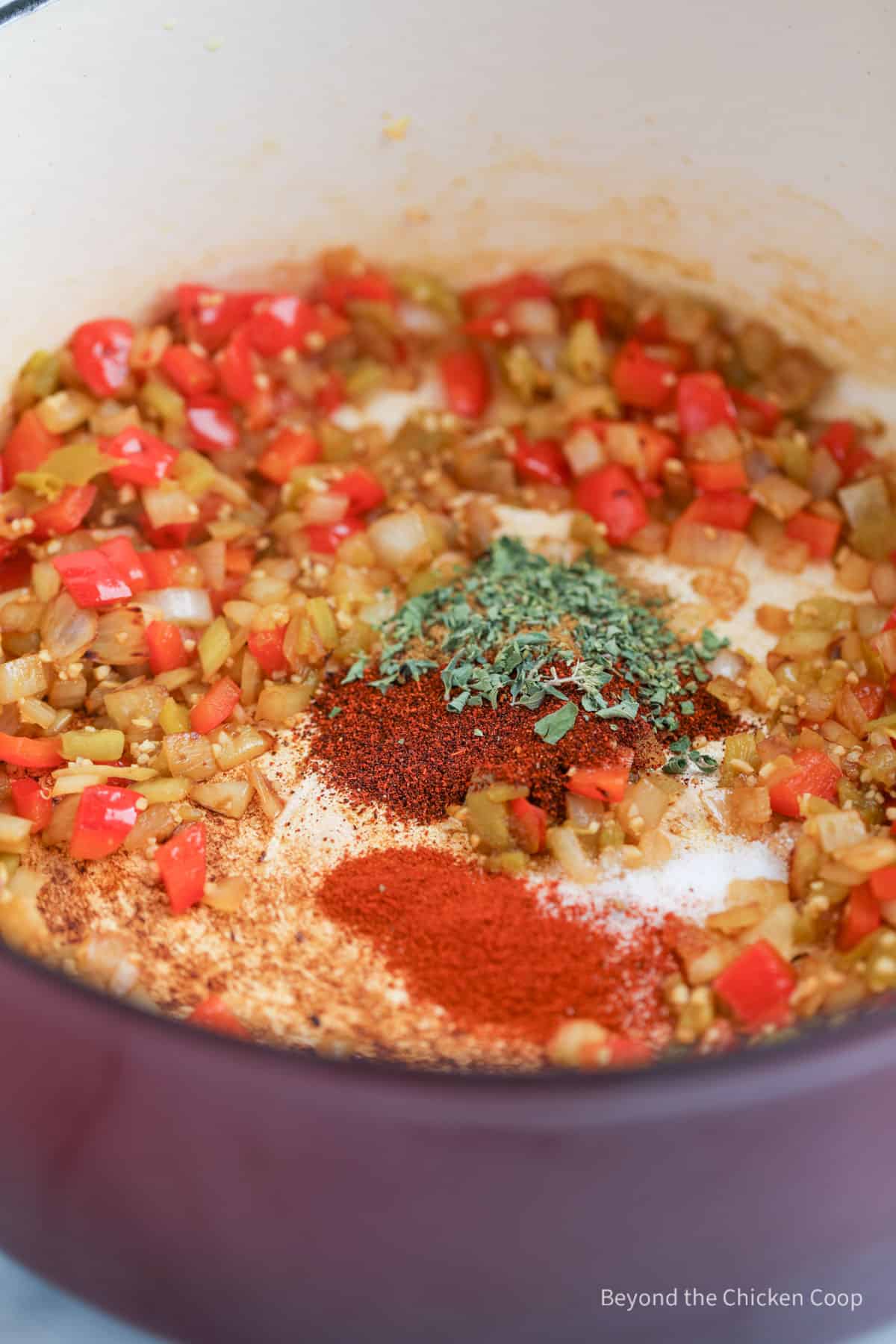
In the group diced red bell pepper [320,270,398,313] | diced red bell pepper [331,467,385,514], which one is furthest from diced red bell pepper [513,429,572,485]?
diced red bell pepper [320,270,398,313]

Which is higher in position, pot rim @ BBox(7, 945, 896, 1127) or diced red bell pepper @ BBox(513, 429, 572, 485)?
pot rim @ BBox(7, 945, 896, 1127)

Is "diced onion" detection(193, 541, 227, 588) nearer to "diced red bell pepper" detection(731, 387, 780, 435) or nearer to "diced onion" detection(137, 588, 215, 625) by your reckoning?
"diced onion" detection(137, 588, 215, 625)

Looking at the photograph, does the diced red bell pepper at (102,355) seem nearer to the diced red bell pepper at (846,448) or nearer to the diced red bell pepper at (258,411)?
the diced red bell pepper at (258,411)

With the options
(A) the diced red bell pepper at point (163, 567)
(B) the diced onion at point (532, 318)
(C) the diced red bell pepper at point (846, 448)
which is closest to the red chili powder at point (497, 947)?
(A) the diced red bell pepper at point (163, 567)

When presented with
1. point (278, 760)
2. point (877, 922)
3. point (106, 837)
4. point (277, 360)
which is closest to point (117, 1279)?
point (106, 837)

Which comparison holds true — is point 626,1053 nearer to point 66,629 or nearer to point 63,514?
point 66,629

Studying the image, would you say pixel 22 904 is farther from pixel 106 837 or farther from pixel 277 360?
pixel 277 360

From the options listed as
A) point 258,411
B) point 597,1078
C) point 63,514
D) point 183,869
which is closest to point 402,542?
point 258,411
